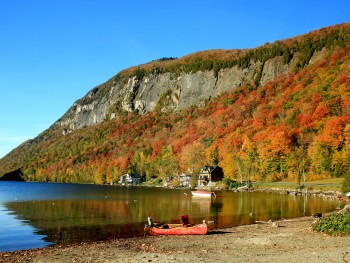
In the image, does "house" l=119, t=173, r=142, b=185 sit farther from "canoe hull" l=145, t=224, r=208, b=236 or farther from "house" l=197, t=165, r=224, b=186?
"canoe hull" l=145, t=224, r=208, b=236

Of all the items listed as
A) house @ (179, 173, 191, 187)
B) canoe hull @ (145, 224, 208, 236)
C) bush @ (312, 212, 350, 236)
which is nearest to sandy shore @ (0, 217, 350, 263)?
bush @ (312, 212, 350, 236)

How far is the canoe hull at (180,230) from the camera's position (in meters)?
30.6

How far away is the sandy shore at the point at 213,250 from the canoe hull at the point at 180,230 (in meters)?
1.07

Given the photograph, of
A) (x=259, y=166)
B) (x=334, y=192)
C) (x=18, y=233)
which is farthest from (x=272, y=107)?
(x=18, y=233)

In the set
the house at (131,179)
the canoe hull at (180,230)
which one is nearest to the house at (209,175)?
the house at (131,179)

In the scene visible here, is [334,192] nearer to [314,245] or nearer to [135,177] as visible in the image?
[314,245]

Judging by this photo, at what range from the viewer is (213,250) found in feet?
75.5

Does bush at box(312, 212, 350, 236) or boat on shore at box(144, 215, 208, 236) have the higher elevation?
bush at box(312, 212, 350, 236)

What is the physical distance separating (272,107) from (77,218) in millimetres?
129902

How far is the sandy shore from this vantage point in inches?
785

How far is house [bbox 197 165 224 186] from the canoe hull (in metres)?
99.1

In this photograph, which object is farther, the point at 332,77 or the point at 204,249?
the point at 332,77

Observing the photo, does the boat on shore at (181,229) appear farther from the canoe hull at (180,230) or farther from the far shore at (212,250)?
the far shore at (212,250)

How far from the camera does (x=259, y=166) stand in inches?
4560
